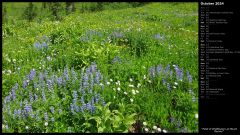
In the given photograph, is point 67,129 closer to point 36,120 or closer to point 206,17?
point 36,120

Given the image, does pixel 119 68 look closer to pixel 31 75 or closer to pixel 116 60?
pixel 116 60

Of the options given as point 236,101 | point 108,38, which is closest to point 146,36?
point 108,38

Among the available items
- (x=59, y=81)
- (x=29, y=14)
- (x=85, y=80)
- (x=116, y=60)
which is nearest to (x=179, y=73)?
(x=116, y=60)

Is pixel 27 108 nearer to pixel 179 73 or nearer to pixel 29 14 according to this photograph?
pixel 179 73

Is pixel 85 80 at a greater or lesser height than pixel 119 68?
lesser

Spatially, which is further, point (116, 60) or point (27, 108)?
point (116, 60)

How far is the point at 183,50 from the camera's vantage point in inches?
353

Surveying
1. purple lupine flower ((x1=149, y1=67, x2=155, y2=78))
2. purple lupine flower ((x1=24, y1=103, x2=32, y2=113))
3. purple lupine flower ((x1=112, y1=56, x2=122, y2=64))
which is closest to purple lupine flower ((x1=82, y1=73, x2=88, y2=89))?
purple lupine flower ((x1=112, y1=56, x2=122, y2=64))

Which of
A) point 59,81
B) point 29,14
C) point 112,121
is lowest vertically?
point 112,121

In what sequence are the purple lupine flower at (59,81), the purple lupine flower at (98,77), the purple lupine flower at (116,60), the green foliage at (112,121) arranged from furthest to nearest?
the purple lupine flower at (116,60), the purple lupine flower at (59,81), the purple lupine flower at (98,77), the green foliage at (112,121)

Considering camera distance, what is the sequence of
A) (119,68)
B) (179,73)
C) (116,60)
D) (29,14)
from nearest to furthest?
(179,73) → (119,68) → (116,60) → (29,14)

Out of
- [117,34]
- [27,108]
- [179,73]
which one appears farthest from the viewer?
[117,34]

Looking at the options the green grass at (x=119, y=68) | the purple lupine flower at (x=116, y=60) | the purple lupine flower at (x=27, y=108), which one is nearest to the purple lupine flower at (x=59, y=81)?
the green grass at (x=119, y=68)

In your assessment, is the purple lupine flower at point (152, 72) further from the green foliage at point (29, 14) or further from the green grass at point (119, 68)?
the green foliage at point (29, 14)
